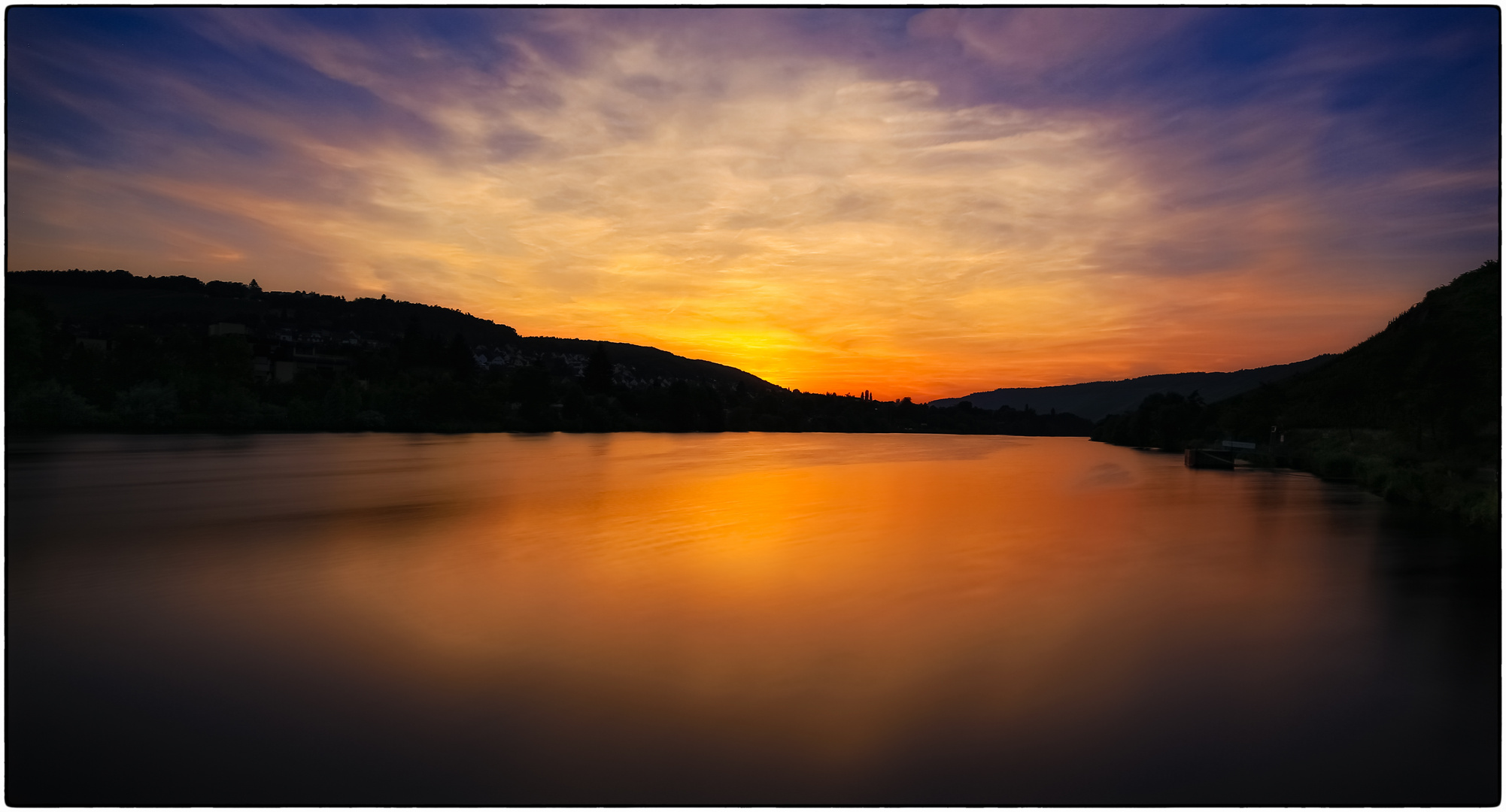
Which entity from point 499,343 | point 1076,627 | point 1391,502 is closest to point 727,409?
point 499,343

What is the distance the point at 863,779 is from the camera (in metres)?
3.74

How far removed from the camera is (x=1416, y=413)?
15.4m

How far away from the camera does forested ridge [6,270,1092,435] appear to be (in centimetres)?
2623

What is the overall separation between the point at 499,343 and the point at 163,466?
49683 millimetres

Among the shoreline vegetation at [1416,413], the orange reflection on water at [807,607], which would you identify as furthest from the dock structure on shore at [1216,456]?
the orange reflection on water at [807,607]

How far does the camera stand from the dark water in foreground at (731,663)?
3.73 metres

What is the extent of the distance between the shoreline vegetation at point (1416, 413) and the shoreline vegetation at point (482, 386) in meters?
0.07

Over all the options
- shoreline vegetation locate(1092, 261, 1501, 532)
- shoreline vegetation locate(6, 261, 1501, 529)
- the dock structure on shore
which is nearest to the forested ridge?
shoreline vegetation locate(6, 261, 1501, 529)

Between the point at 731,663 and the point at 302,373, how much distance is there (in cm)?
5189

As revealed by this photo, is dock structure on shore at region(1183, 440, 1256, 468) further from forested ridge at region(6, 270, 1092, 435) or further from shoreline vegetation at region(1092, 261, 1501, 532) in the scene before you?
forested ridge at region(6, 270, 1092, 435)

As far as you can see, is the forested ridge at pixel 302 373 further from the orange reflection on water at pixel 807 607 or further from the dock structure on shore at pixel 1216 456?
the dock structure on shore at pixel 1216 456

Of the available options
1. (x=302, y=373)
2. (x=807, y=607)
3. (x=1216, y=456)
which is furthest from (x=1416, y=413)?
(x=302, y=373)

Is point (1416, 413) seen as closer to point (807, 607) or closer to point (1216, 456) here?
point (807, 607)

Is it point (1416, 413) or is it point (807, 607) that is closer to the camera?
point (807, 607)
